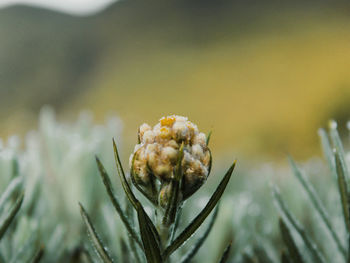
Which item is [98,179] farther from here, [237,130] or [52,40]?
[52,40]

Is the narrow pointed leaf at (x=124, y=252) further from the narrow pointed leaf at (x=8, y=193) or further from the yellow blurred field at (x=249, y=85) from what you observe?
the yellow blurred field at (x=249, y=85)

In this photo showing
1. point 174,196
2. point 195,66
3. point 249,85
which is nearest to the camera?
point 174,196

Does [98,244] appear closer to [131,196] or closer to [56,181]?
[131,196]

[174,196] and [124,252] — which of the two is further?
[124,252]

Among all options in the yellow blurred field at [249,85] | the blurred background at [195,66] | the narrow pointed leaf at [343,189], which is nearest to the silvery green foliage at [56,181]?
the narrow pointed leaf at [343,189]

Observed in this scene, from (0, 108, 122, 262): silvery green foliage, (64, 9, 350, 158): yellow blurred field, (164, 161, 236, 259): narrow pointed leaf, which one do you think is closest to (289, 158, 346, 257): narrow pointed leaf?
(164, 161, 236, 259): narrow pointed leaf

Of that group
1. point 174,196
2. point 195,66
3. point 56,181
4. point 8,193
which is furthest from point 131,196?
point 195,66

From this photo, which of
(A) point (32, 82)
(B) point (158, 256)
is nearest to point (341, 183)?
(B) point (158, 256)
